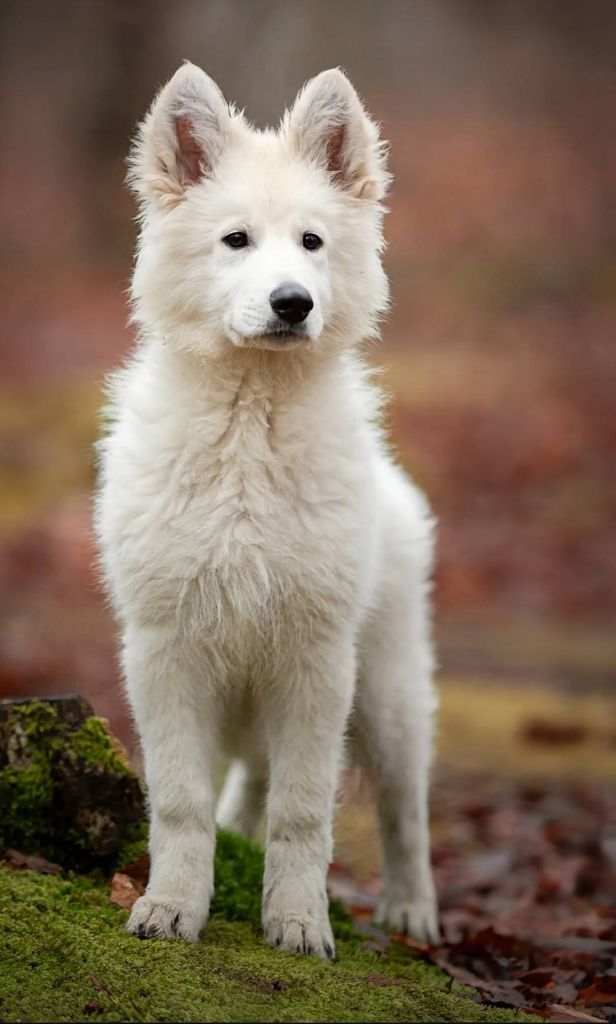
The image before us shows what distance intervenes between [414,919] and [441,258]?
13.3 m

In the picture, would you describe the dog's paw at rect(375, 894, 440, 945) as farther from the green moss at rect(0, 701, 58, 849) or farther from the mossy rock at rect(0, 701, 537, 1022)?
the green moss at rect(0, 701, 58, 849)

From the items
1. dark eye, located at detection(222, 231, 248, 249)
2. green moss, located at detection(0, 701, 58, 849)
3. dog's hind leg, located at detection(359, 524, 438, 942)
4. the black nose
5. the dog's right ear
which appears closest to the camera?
the black nose

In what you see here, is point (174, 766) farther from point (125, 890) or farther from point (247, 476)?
point (247, 476)

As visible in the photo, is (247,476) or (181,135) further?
(181,135)

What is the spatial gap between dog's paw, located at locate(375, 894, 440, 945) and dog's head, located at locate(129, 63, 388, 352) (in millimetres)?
2366

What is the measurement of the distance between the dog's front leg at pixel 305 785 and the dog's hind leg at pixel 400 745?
859 millimetres

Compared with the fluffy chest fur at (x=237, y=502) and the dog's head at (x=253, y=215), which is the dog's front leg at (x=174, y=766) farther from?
the dog's head at (x=253, y=215)

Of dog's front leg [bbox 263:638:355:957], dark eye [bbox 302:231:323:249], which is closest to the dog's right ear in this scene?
dark eye [bbox 302:231:323:249]

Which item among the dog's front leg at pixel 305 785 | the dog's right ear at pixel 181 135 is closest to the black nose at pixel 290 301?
the dog's right ear at pixel 181 135

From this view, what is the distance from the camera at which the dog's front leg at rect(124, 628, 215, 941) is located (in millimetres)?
3588

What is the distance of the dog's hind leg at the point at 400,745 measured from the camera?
15.2ft

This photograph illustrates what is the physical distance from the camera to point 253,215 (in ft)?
12.1

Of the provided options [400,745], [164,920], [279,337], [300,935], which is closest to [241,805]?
[400,745]

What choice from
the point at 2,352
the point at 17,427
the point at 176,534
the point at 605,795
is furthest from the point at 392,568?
the point at 2,352
